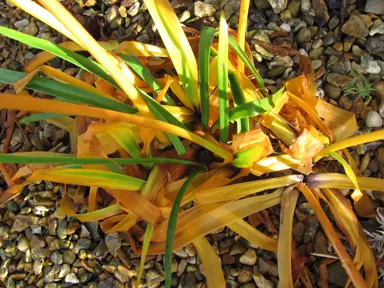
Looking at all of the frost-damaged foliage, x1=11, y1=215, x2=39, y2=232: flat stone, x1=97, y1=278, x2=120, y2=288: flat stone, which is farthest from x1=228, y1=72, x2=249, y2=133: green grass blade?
x1=11, y1=215, x2=39, y2=232: flat stone

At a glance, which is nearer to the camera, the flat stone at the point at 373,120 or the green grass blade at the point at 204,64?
the green grass blade at the point at 204,64

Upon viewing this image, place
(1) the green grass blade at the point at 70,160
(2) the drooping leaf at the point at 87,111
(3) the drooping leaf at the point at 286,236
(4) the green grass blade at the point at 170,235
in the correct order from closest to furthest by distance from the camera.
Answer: (2) the drooping leaf at the point at 87,111 → (1) the green grass blade at the point at 70,160 → (4) the green grass blade at the point at 170,235 → (3) the drooping leaf at the point at 286,236

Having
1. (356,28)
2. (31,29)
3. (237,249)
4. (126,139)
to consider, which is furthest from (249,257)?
(31,29)

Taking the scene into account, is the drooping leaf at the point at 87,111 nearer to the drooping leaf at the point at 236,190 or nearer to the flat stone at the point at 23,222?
the drooping leaf at the point at 236,190

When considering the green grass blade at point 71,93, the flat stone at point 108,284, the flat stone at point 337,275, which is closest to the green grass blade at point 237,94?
the green grass blade at point 71,93

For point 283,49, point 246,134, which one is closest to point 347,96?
point 283,49

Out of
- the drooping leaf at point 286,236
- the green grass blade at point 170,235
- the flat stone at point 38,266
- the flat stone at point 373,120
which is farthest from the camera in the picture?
the flat stone at point 38,266

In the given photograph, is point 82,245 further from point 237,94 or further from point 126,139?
point 237,94

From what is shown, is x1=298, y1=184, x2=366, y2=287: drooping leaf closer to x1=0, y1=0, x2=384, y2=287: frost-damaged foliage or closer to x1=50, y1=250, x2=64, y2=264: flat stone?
x1=0, y1=0, x2=384, y2=287: frost-damaged foliage
